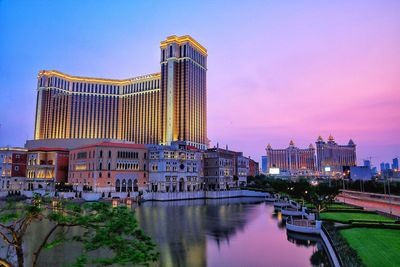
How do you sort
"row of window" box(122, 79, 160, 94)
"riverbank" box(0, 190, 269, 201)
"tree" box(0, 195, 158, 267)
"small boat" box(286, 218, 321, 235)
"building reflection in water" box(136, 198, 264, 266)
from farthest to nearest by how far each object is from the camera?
1. "row of window" box(122, 79, 160, 94)
2. "riverbank" box(0, 190, 269, 201)
3. "small boat" box(286, 218, 321, 235)
4. "building reflection in water" box(136, 198, 264, 266)
5. "tree" box(0, 195, 158, 267)

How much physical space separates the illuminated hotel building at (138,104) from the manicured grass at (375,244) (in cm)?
12060

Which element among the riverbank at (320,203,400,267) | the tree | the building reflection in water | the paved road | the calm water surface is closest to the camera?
the tree

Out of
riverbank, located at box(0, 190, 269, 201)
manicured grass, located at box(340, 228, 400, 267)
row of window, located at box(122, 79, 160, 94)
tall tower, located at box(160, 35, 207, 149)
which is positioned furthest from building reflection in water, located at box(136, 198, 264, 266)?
row of window, located at box(122, 79, 160, 94)

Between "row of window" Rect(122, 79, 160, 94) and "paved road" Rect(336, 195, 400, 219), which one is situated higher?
"row of window" Rect(122, 79, 160, 94)

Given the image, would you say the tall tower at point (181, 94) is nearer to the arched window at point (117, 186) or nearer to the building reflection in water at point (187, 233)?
the arched window at point (117, 186)

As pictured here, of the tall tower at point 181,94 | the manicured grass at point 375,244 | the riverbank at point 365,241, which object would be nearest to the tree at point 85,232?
the riverbank at point 365,241

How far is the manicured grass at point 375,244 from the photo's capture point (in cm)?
2655

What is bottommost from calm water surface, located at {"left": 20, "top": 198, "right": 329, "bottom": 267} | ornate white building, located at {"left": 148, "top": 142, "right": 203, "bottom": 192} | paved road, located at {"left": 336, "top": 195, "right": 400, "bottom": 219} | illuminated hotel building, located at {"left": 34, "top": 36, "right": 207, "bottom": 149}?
calm water surface, located at {"left": 20, "top": 198, "right": 329, "bottom": 267}

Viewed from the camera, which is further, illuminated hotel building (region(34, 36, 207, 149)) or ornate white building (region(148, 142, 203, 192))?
illuminated hotel building (region(34, 36, 207, 149))

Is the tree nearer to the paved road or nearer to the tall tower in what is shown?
the paved road

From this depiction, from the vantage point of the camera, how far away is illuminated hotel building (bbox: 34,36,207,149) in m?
160

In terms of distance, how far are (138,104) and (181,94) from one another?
1395 inches

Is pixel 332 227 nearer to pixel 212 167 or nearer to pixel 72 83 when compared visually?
pixel 212 167

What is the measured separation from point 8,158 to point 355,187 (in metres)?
120
